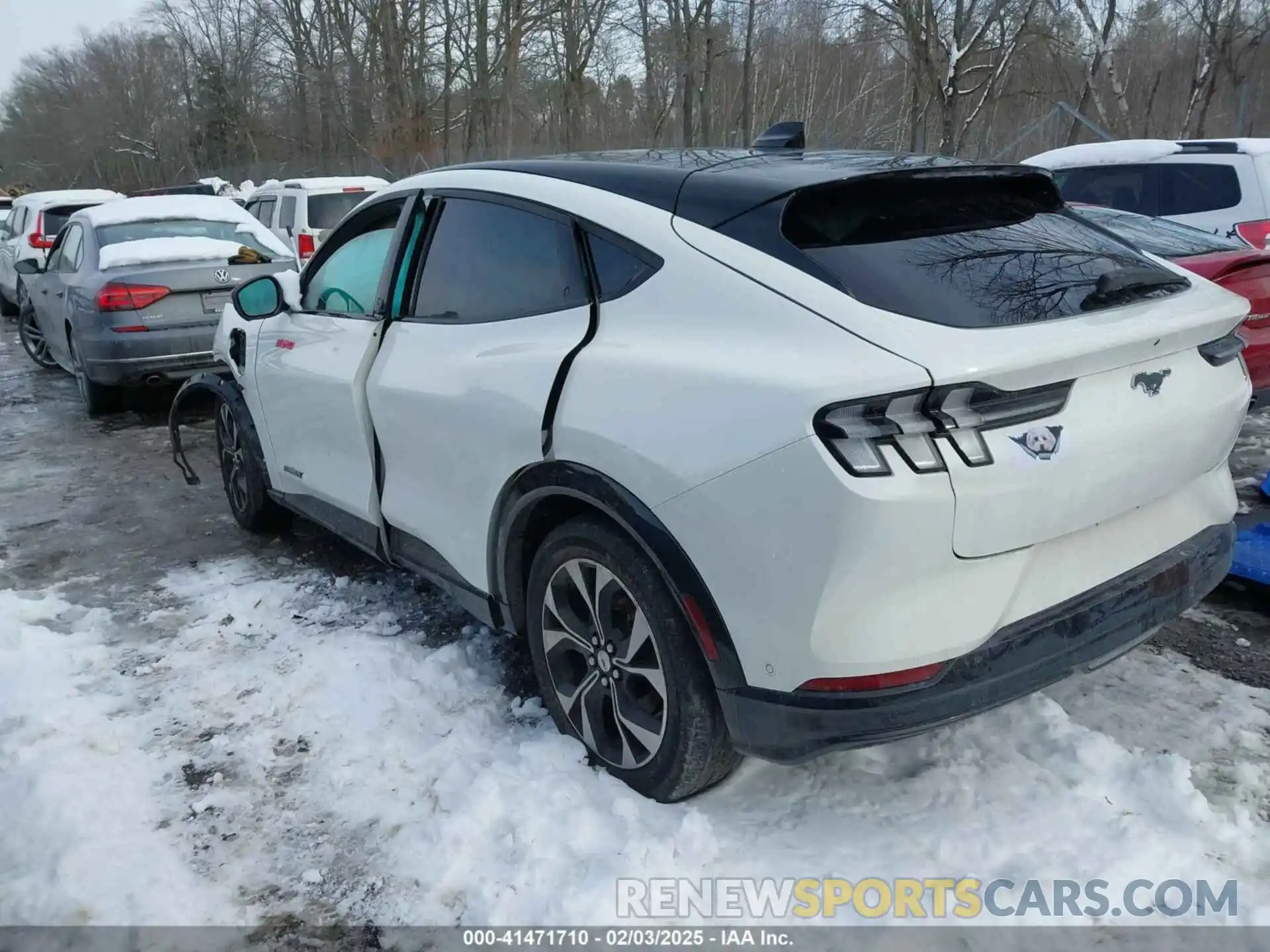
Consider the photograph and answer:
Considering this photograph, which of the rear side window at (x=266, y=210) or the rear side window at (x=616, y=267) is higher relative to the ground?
the rear side window at (x=616, y=267)

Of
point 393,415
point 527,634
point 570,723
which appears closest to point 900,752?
point 570,723

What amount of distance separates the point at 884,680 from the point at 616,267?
4.32 ft

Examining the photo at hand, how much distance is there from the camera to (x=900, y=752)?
293cm

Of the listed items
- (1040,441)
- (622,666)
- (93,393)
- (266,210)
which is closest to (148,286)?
(93,393)

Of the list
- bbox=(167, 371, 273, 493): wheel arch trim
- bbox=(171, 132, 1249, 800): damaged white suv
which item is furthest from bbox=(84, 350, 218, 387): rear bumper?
bbox=(171, 132, 1249, 800): damaged white suv

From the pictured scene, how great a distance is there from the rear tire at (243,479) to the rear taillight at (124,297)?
288cm

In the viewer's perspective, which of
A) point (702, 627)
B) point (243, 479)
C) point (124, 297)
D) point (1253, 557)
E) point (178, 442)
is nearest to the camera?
point (702, 627)

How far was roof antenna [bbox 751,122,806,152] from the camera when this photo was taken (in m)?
3.37

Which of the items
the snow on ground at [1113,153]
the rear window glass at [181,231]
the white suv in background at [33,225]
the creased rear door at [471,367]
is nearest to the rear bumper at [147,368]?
the rear window glass at [181,231]

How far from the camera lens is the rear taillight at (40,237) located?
13297 mm

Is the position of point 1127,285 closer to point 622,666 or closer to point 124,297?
point 622,666

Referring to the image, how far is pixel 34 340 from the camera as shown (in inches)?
415

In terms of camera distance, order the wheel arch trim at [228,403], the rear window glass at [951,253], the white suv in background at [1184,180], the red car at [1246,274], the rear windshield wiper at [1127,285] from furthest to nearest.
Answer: the white suv in background at [1184,180] → the red car at [1246,274] → the wheel arch trim at [228,403] → the rear windshield wiper at [1127,285] → the rear window glass at [951,253]

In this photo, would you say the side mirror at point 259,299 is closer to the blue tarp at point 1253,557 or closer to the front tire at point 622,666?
the front tire at point 622,666
